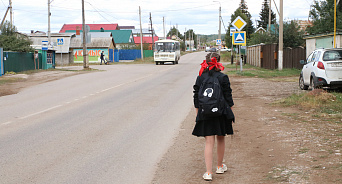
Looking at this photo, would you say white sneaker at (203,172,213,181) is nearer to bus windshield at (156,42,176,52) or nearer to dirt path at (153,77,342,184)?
dirt path at (153,77,342,184)

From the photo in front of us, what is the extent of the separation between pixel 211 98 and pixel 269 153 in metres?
1.98

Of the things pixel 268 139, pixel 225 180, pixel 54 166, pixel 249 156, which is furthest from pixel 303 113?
pixel 54 166

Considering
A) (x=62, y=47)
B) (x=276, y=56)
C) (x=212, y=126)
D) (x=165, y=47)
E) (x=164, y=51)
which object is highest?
(x=62, y=47)

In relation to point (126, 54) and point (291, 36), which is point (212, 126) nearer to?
point (291, 36)

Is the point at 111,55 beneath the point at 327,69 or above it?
above

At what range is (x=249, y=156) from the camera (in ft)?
22.0

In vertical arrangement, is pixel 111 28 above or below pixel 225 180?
above

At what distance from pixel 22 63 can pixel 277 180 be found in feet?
103

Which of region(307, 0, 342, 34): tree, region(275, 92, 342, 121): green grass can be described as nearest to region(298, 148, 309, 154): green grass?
region(275, 92, 342, 121): green grass

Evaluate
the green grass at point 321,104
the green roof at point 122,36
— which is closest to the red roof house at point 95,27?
the green roof at point 122,36

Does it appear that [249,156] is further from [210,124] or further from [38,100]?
[38,100]

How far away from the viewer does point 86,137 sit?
8.34m

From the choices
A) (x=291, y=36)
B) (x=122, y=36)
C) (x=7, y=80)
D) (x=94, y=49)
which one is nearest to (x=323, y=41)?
(x=291, y=36)

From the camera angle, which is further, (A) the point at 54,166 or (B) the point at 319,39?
(B) the point at 319,39
